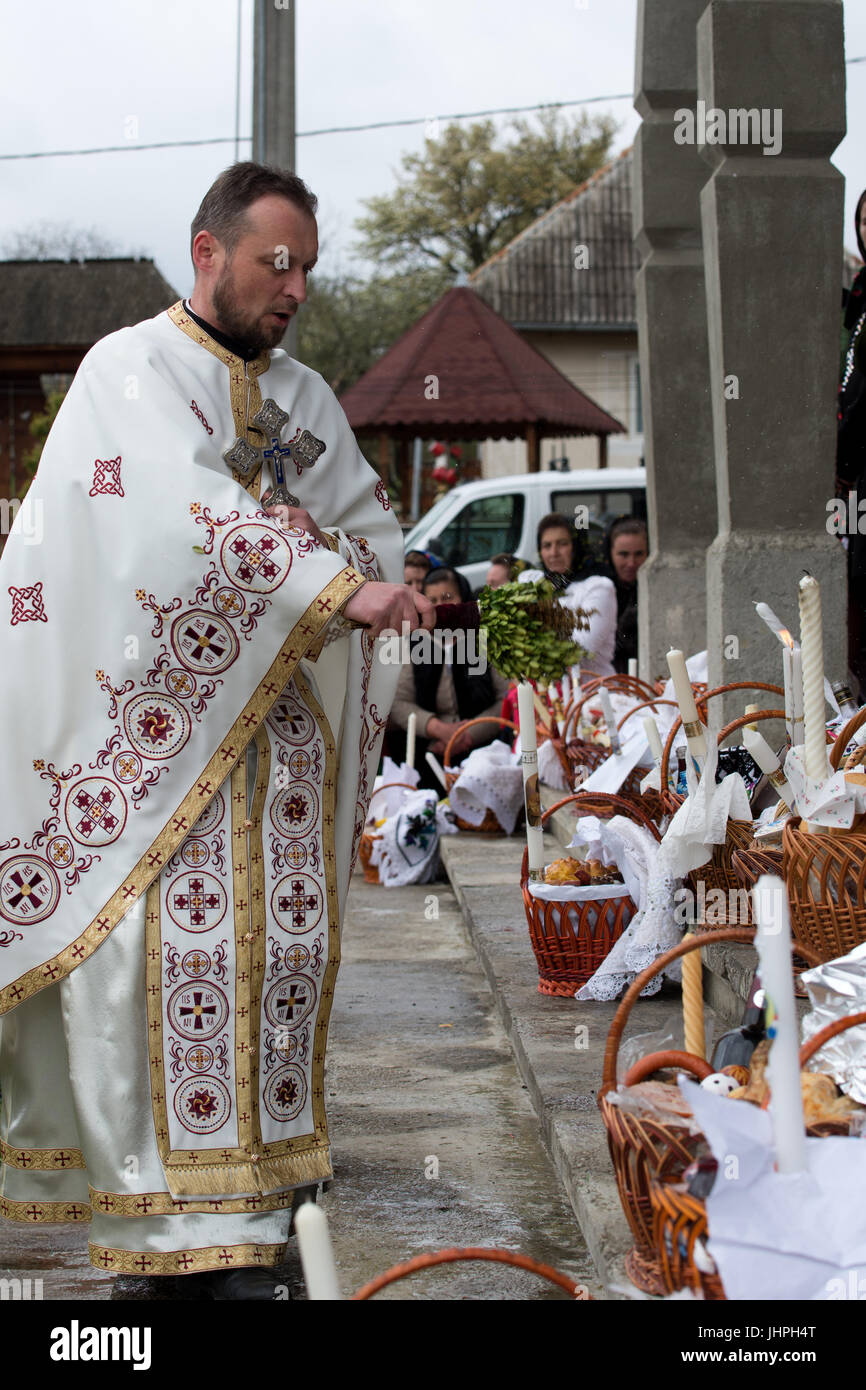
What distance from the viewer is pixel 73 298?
2653 centimetres

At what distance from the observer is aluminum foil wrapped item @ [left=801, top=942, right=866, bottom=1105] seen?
2281 mm

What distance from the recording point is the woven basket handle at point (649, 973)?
2113mm

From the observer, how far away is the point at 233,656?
274cm

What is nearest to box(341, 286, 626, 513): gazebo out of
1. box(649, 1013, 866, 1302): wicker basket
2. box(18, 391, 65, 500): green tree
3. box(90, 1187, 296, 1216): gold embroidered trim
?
box(18, 391, 65, 500): green tree

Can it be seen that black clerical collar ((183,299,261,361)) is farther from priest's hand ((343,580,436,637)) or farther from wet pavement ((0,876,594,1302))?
wet pavement ((0,876,594,1302))

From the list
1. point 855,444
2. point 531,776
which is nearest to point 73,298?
point 855,444

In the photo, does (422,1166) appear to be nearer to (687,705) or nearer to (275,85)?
(687,705)

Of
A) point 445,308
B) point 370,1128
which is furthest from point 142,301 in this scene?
point 370,1128

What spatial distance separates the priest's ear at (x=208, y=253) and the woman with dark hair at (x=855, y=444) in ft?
9.86

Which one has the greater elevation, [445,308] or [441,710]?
[445,308]

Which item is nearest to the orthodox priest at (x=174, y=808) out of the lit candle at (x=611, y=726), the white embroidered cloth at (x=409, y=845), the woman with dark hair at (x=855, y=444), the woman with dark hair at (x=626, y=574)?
the lit candle at (x=611, y=726)

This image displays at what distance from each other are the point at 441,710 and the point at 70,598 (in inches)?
225
